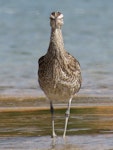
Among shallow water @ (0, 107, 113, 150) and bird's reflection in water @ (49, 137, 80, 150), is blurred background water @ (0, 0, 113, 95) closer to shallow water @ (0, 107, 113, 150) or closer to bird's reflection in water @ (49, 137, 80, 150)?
shallow water @ (0, 107, 113, 150)

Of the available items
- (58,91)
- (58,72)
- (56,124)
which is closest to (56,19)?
(58,72)

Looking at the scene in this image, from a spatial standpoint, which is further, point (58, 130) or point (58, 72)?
point (58, 130)

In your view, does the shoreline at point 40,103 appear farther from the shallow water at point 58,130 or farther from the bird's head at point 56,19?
the bird's head at point 56,19

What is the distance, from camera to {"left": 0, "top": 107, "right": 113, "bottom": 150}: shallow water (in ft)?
32.9

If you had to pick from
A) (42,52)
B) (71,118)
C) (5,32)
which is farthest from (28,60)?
(71,118)

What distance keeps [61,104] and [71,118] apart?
3.58 ft

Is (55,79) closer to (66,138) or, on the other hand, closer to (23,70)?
(66,138)

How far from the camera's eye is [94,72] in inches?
596

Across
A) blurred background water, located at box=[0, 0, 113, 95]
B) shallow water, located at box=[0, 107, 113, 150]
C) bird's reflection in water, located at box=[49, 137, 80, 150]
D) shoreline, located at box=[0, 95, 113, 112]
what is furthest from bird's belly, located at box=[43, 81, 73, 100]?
blurred background water, located at box=[0, 0, 113, 95]

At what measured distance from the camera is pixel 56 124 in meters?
11.5

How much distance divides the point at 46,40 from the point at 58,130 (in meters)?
7.23

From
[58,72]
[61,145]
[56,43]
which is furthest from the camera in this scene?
[58,72]

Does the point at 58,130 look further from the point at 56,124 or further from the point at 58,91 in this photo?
the point at 58,91

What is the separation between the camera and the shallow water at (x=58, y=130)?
10.0 m
